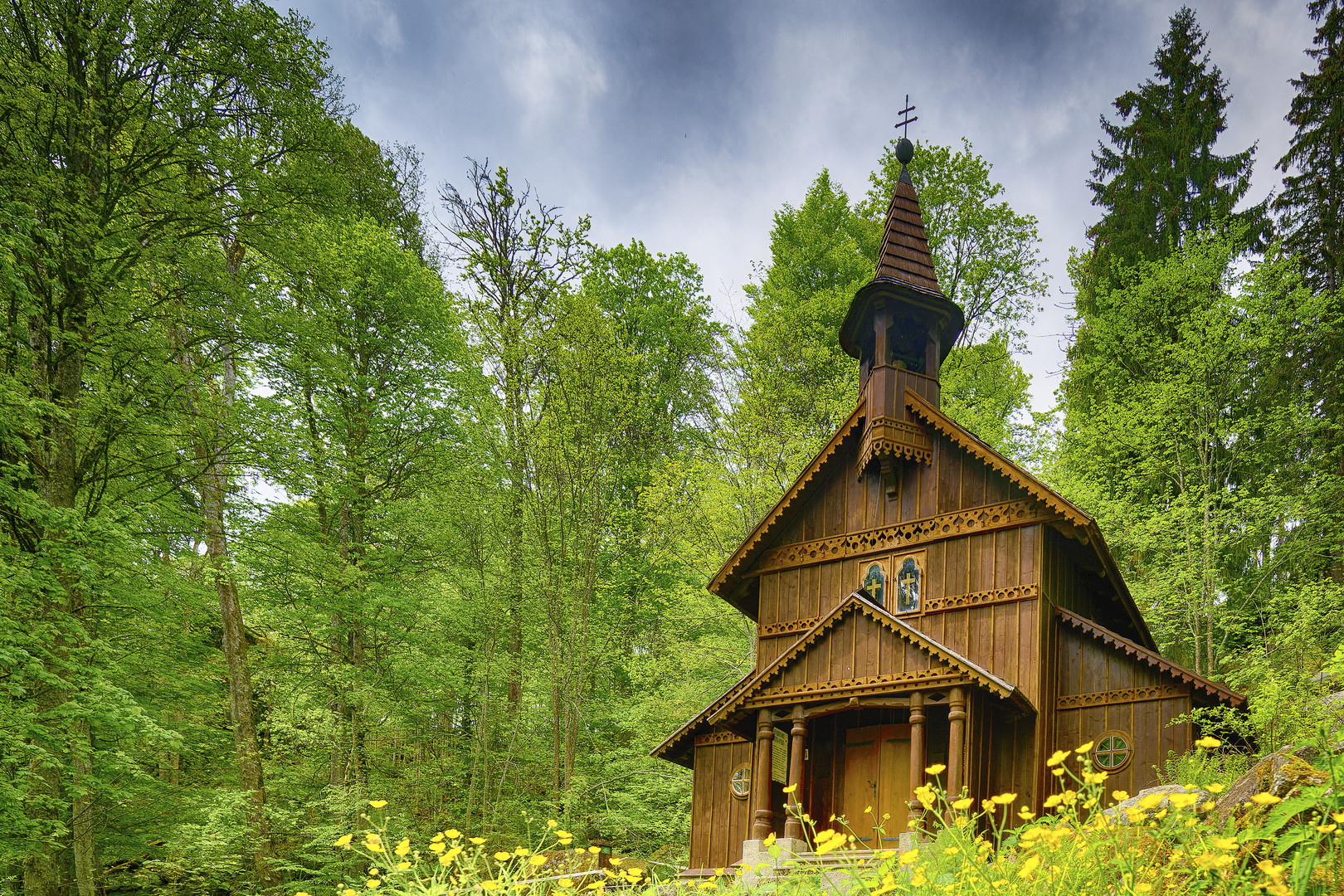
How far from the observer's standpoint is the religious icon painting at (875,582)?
44.3ft

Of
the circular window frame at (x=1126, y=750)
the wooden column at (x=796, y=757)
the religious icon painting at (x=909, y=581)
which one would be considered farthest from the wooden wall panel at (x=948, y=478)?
the wooden column at (x=796, y=757)

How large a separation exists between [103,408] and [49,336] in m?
1.24

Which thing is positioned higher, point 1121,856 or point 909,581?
point 909,581

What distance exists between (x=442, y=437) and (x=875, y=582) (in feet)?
39.8

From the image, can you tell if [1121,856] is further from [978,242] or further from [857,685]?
[978,242]

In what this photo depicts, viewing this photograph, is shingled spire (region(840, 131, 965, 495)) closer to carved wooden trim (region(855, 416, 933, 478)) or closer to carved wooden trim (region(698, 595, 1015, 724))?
carved wooden trim (region(855, 416, 933, 478))

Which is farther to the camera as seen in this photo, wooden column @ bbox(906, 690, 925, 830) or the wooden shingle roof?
the wooden shingle roof

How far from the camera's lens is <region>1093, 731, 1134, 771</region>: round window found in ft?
36.3

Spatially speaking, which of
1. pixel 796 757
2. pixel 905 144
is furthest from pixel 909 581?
pixel 905 144

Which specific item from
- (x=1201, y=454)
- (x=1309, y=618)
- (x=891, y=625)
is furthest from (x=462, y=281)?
(x=1309, y=618)

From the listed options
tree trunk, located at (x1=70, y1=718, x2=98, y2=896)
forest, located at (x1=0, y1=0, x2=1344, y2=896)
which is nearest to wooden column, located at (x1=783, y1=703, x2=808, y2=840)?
forest, located at (x1=0, y1=0, x2=1344, y2=896)

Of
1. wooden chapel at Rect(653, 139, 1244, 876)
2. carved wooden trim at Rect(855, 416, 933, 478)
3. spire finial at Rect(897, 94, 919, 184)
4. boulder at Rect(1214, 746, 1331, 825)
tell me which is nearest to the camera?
boulder at Rect(1214, 746, 1331, 825)

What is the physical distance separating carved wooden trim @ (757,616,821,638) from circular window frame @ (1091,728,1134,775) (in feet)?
15.0

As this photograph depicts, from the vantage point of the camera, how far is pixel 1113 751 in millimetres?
11195
